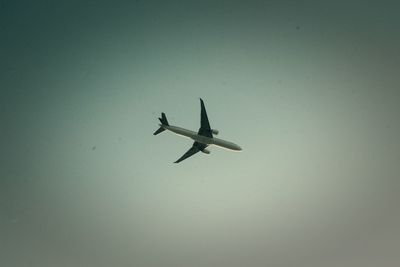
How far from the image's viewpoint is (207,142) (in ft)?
209

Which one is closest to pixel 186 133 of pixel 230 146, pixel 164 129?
pixel 164 129

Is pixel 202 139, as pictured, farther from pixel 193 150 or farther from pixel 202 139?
pixel 193 150

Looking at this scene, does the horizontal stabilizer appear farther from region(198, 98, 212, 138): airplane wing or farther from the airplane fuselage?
region(198, 98, 212, 138): airplane wing

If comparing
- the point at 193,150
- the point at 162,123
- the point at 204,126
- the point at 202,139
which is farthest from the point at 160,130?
the point at 193,150

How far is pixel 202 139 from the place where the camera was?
207 ft

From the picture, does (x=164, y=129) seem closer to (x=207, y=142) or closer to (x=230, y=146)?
(x=207, y=142)

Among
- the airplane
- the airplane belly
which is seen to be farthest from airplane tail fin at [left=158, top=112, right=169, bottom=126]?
the airplane belly

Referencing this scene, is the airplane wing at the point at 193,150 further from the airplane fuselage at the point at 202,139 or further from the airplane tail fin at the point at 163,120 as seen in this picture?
the airplane tail fin at the point at 163,120

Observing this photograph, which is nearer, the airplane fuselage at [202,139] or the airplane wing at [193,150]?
the airplane fuselage at [202,139]

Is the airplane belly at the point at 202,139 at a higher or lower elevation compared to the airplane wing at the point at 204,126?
lower

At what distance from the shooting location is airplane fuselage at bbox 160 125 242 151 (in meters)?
61.5

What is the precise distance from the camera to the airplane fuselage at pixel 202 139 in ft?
202

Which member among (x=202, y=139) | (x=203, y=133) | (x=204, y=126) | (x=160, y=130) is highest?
(x=204, y=126)

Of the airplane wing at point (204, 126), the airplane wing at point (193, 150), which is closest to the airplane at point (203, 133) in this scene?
the airplane wing at point (204, 126)
